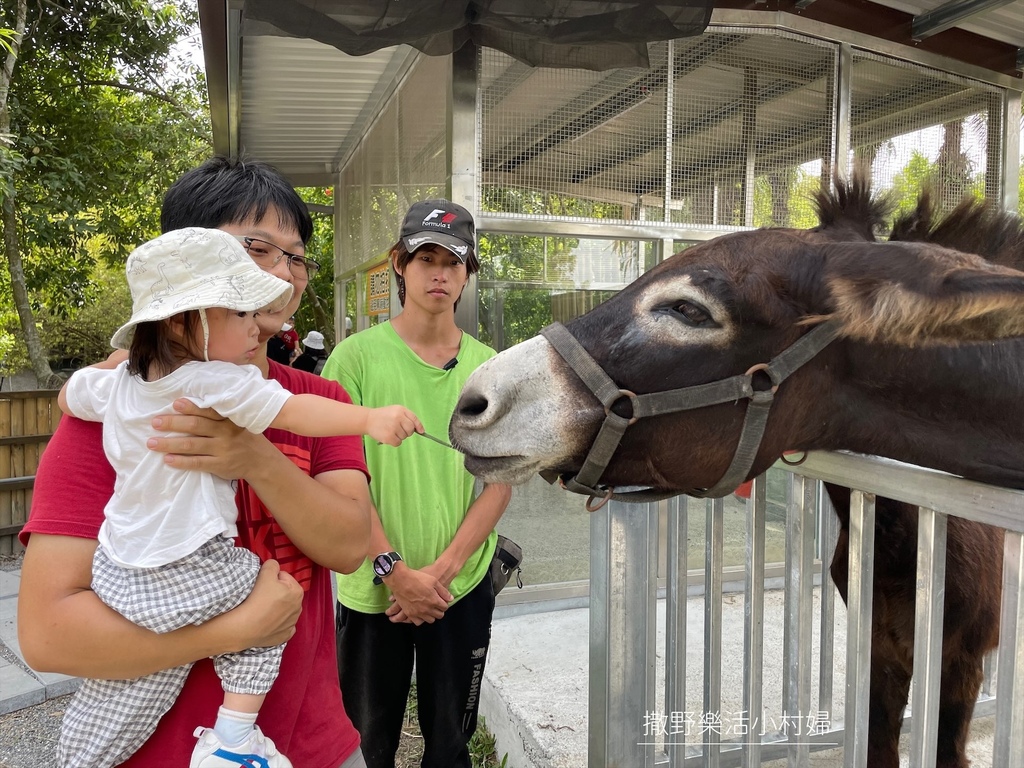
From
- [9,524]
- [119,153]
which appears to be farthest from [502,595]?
[119,153]

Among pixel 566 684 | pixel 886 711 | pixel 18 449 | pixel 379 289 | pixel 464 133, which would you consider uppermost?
pixel 464 133

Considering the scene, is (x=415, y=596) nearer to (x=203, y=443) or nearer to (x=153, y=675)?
(x=153, y=675)

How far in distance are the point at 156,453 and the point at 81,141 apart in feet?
32.3

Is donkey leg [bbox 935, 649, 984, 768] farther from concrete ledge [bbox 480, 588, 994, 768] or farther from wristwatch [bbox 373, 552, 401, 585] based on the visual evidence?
wristwatch [bbox 373, 552, 401, 585]

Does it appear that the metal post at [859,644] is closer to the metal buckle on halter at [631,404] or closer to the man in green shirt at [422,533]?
the metal buckle on halter at [631,404]

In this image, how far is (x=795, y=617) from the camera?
1546 mm

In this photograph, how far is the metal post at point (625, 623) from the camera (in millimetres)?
1768

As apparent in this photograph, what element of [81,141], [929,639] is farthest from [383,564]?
[81,141]

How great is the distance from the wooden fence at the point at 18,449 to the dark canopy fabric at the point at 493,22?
5.58m

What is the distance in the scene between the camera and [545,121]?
397 cm

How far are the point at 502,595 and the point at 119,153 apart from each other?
891 cm

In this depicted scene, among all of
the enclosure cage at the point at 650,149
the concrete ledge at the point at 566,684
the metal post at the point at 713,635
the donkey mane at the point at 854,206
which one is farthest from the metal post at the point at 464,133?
the metal post at the point at 713,635

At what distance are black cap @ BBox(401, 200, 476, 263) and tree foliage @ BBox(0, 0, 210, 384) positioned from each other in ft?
19.5

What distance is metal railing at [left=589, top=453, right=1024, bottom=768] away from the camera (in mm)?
1086
